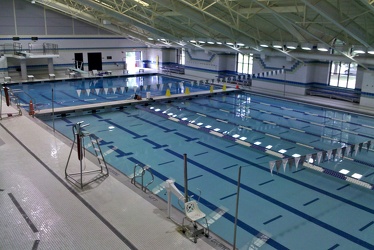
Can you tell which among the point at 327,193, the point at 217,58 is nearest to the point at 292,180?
the point at 327,193

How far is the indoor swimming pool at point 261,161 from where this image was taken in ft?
22.1

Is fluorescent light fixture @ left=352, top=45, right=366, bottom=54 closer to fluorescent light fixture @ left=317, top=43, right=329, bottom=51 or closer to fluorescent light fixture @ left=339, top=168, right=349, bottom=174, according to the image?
fluorescent light fixture @ left=317, top=43, right=329, bottom=51

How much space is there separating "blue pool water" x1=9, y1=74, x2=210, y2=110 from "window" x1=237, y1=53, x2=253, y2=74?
3.71 metres

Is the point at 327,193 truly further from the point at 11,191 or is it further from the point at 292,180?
the point at 11,191

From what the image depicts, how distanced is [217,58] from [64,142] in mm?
19045

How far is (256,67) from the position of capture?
24.0 meters

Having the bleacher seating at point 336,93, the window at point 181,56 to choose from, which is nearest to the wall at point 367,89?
the bleacher seating at point 336,93

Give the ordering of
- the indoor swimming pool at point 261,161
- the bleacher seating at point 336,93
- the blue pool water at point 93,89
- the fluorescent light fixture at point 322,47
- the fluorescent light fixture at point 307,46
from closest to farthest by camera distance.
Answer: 1. the indoor swimming pool at point 261,161
2. the fluorescent light fixture at point 322,47
3. the fluorescent light fixture at point 307,46
4. the blue pool water at point 93,89
5. the bleacher seating at point 336,93

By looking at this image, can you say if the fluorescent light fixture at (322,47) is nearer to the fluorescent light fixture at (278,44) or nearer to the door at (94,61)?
the fluorescent light fixture at (278,44)

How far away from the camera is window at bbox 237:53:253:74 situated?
84.3 feet

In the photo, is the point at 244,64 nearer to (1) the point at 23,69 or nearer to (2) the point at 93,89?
(2) the point at 93,89

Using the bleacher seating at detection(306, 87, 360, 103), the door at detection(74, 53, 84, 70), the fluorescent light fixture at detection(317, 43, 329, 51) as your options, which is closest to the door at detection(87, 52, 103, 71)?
the door at detection(74, 53, 84, 70)

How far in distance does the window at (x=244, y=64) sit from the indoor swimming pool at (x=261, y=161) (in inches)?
324

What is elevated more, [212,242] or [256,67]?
[256,67]
